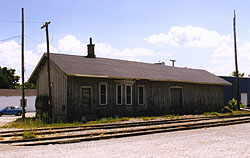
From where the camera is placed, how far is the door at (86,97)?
23020 mm

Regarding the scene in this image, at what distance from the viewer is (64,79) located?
74.4 ft

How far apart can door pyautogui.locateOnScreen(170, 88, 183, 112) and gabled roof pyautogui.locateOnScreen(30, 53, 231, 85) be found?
3.25 ft

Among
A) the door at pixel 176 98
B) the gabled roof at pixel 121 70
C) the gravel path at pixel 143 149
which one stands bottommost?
the gravel path at pixel 143 149

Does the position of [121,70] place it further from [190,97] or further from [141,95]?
[190,97]

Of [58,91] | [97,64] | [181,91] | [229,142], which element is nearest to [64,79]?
[58,91]

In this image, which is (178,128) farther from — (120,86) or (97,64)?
(97,64)

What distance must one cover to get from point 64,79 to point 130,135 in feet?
36.2

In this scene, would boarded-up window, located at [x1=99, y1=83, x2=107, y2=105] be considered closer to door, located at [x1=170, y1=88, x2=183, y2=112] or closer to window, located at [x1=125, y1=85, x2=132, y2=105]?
window, located at [x1=125, y1=85, x2=132, y2=105]

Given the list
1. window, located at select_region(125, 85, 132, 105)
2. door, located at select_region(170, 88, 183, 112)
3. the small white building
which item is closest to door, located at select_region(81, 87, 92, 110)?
window, located at select_region(125, 85, 132, 105)

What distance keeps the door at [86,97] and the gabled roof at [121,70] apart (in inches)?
48.2

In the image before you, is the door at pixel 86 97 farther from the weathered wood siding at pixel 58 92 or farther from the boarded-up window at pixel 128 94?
the boarded-up window at pixel 128 94

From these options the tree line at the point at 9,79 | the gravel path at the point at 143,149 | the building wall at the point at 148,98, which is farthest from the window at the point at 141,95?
the tree line at the point at 9,79

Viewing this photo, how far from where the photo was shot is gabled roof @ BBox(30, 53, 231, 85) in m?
23.3

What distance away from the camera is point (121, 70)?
26656 mm
